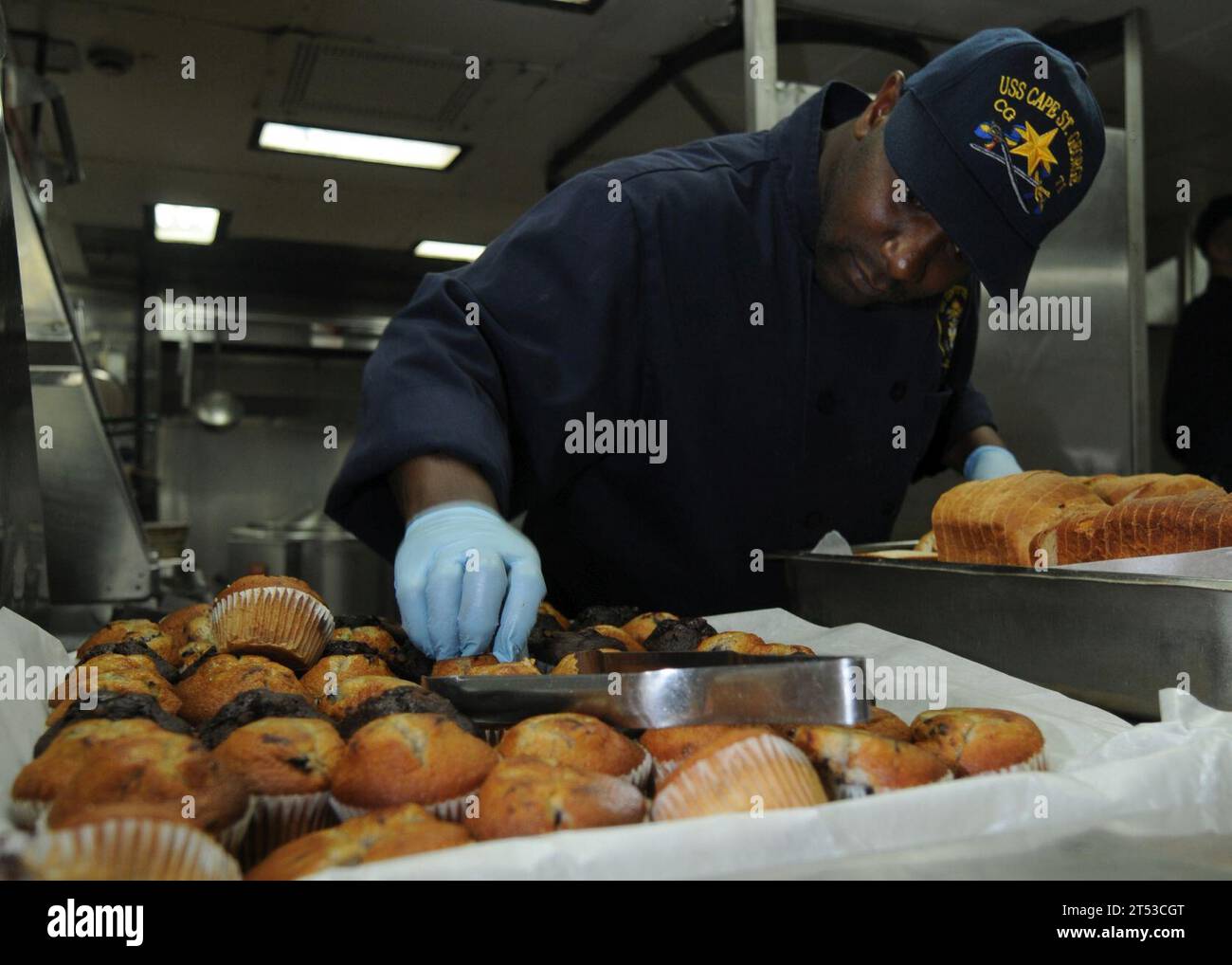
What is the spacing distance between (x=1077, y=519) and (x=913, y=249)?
548 millimetres

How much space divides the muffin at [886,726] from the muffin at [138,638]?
2.64 ft

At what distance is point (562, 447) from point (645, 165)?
627 mm

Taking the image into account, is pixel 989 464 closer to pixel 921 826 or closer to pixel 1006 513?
pixel 1006 513

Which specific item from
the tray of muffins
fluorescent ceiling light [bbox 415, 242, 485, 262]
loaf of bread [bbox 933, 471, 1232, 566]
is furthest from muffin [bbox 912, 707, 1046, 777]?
fluorescent ceiling light [bbox 415, 242, 485, 262]

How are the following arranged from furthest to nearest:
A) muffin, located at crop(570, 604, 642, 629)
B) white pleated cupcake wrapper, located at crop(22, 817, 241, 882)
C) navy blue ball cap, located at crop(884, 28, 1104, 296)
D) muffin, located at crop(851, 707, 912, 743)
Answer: navy blue ball cap, located at crop(884, 28, 1104, 296) → muffin, located at crop(570, 604, 642, 629) → muffin, located at crop(851, 707, 912, 743) → white pleated cupcake wrapper, located at crop(22, 817, 241, 882)

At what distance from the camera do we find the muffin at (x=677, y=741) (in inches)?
32.5

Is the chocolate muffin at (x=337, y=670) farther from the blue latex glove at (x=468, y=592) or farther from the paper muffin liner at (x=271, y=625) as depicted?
the blue latex glove at (x=468, y=592)

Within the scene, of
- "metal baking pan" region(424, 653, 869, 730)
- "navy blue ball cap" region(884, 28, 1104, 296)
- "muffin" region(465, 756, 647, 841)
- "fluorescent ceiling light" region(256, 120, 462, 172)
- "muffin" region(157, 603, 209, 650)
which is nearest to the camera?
"muffin" region(465, 756, 647, 841)

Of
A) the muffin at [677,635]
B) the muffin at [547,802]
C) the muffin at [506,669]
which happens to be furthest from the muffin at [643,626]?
the muffin at [547,802]

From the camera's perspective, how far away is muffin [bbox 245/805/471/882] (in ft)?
1.95

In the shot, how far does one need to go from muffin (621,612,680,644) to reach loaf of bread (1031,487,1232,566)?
0.64 meters

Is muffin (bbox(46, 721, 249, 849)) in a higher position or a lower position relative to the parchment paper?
higher

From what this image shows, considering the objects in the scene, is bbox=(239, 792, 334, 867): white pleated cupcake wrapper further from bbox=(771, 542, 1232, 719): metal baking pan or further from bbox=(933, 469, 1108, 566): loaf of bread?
bbox=(933, 469, 1108, 566): loaf of bread

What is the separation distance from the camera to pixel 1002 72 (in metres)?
1.49
